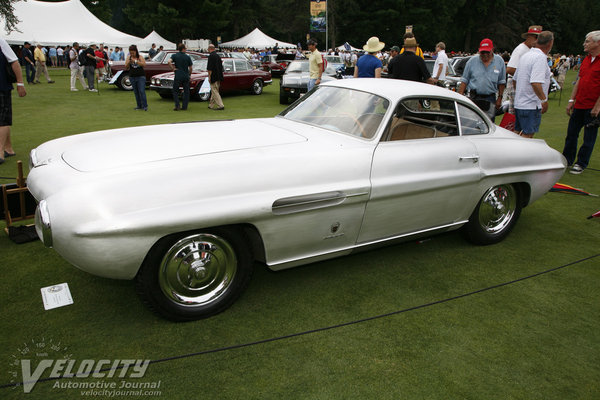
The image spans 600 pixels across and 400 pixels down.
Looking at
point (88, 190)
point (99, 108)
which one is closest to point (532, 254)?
point (88, 190)

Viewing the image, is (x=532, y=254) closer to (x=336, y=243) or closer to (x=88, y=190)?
(x=336, y=243)

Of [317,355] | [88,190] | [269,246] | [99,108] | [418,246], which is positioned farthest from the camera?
[99,108]

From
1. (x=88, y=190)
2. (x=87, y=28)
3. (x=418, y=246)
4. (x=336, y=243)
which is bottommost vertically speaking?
(x=418, y=246)

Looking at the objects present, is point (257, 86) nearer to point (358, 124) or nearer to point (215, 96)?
point (215, 96)

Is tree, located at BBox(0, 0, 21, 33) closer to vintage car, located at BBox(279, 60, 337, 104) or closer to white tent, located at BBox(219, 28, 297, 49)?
white tent, located at BBox(219, 28, 297, 49)

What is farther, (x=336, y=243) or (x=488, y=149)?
(x=488, y=149)

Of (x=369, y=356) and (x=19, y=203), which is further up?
(x=19, y=203)

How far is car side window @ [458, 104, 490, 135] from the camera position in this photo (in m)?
3.71

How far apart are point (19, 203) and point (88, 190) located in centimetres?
153

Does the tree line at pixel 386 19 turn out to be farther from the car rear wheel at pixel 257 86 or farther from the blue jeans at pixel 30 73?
the car rear wheel at pixel 257 86

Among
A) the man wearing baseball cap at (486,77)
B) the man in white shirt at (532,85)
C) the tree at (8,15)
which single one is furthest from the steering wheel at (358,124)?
the tree at (8,15)

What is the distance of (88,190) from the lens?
2256mm

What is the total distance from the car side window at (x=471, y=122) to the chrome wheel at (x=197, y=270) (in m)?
2.34

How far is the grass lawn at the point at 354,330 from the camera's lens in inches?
88.0
